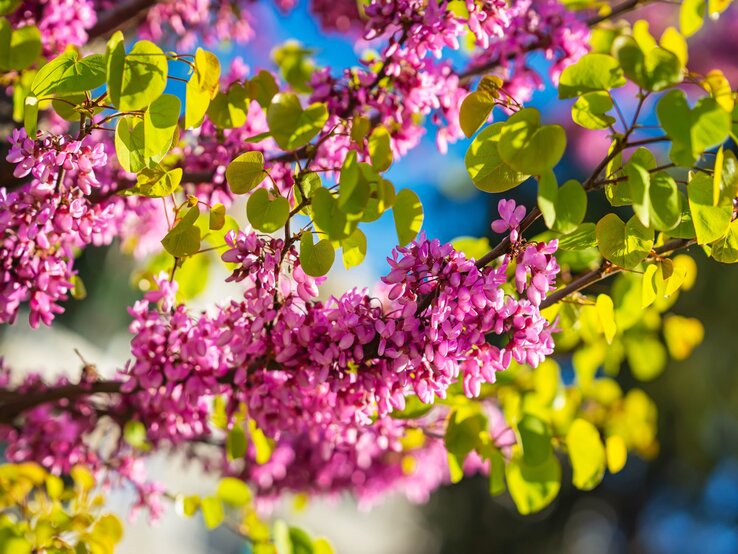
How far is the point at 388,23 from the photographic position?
0.52 meters

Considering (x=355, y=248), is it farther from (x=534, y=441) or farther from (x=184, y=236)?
(x=534, y=441)

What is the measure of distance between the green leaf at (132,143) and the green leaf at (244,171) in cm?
5

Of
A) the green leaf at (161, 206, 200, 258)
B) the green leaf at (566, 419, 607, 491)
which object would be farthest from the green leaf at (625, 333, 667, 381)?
the green leaf at (161, 206, 200, 258)

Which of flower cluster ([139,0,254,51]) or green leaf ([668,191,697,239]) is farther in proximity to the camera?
flower cluster ([139,0,254,51])

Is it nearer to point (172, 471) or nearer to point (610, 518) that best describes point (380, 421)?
point (172, 471)

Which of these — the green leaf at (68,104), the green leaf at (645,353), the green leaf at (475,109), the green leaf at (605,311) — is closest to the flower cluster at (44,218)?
the green leaf at (68,104)

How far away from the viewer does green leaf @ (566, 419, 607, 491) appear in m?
0.59

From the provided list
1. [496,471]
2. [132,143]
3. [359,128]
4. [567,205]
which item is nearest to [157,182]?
[132,143]

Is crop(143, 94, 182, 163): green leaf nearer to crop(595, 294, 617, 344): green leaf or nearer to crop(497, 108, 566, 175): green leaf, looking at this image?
crop(497, 108, 566, 175): green leaf

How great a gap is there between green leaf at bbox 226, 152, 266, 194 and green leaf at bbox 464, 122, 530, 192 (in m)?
0.13

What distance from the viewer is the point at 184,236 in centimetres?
43

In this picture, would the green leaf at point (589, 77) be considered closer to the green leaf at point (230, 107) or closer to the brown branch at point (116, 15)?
the green leaf at point (230, 107)

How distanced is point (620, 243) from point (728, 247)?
6cm

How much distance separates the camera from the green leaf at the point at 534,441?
55 centimetres
